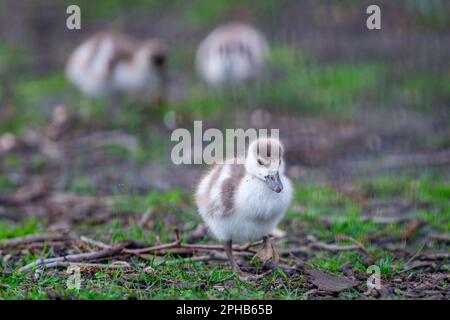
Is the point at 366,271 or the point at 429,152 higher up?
the point at 429,152

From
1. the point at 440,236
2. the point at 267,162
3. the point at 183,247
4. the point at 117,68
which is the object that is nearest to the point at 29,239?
the point at 183,247

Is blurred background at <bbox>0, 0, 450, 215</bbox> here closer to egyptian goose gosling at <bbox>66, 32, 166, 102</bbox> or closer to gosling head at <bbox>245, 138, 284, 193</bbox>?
egyptian goose gosling at <bbox>66, 32, 166, 102</bbox>

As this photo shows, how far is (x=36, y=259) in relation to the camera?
16.9ft

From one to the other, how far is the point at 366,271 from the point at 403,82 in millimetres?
6181

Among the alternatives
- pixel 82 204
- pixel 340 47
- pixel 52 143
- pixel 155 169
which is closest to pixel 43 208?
pixel 82 204

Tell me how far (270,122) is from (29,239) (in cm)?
471

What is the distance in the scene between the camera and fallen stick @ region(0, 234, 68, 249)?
5547 millimetres

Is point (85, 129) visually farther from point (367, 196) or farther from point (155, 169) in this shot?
point (367, 196)

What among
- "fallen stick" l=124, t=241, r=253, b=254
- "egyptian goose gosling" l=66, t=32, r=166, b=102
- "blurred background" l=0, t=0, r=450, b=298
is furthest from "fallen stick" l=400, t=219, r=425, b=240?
"egyptian goose gosling" l=66, t=32, r=166, b=102

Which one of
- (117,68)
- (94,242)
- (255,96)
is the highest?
(117,68)

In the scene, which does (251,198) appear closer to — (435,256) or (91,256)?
(91,256)

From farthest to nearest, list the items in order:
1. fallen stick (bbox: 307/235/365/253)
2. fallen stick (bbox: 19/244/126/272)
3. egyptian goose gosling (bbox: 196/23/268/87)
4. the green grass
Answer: egyptian goose gosling (bbox: 196/23/268/87), fallen stick (bbox: 307/235/365/253), fallen stick (bbox: 19/244/126/272), the green grass

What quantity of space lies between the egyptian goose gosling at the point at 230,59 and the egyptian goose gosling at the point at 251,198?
5.81m

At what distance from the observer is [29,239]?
5598mm
